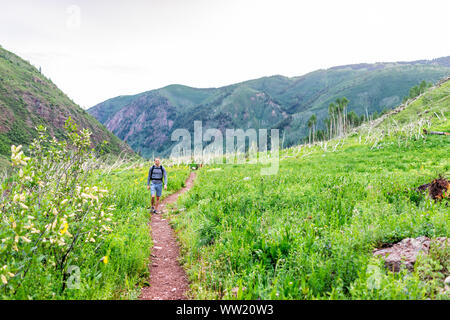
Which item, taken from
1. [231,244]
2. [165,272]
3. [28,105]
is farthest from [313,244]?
[28,105]

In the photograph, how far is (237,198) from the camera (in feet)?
28.2

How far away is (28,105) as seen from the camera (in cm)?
9762

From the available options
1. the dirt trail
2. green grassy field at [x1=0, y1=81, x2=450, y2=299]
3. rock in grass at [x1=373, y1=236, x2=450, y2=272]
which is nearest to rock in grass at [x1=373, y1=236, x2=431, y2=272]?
rock in grass at [x1=373, y1=236, x2=450, y2=272]

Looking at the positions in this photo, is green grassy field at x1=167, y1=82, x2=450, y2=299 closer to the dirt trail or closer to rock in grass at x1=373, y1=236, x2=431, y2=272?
rock in grass at x1=373, y1=236, x2=431, y2=272

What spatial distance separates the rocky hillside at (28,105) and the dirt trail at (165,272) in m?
81.1

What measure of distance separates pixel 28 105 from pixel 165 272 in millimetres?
126450

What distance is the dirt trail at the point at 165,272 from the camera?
15.6 ft

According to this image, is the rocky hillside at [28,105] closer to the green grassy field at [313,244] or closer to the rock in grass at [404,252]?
the green grassy field at [313,244]

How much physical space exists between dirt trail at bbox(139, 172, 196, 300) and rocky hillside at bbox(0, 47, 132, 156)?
8109cm

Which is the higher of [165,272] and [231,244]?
[231,244]

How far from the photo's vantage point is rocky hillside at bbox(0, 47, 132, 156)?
8109cm

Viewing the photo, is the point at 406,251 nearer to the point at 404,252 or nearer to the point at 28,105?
the point at 404,252

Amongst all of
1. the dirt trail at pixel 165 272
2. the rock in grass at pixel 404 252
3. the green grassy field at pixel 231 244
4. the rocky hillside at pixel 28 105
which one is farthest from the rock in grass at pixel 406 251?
the rocky hillside at pixel 28 105
